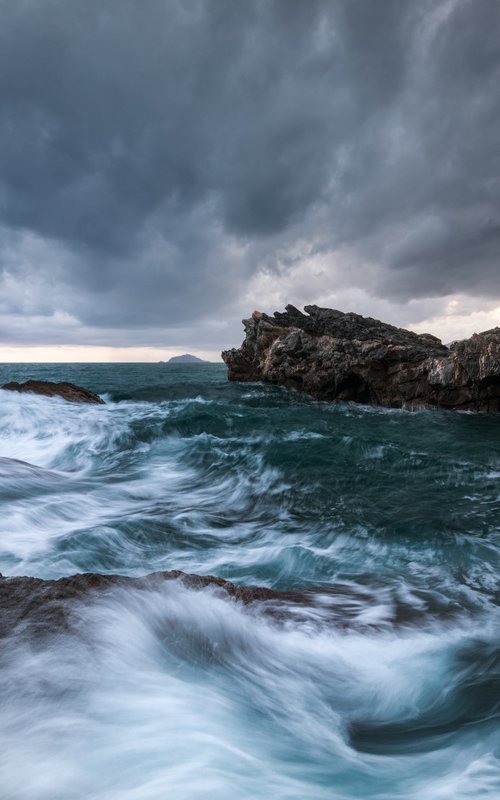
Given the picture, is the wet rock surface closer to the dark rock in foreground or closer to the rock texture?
the rock texture

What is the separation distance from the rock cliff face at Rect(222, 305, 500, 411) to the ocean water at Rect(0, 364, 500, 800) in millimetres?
12676


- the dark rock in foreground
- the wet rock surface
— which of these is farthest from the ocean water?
the dark rock in foreground

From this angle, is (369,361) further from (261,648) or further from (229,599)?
(261,648)

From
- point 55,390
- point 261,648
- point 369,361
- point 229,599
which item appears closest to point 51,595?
point 229,599

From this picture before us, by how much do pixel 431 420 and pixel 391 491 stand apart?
1125 centimetres

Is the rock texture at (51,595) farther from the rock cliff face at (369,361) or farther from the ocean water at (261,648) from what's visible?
Answer: the rock cliff face at (369,361)

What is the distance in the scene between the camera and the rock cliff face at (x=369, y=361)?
66.8 ft

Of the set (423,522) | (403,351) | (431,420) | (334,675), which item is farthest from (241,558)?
(403,351)

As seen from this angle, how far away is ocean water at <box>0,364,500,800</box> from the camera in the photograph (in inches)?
82.1

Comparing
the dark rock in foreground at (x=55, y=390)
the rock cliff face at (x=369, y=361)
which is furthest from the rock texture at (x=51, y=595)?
the rock cliff face at (x=369, y=361)

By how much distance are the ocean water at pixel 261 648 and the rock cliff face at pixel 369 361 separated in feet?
41.6

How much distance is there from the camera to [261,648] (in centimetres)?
322

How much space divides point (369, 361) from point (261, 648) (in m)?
23.4

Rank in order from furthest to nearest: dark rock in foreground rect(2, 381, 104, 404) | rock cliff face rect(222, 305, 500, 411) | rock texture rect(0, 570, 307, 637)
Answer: dark rock in foreground rect(2, 381, 104, 404) → rock cliff face rect(222, 305, 500, 411) → rock texture rect(0, 570, 307, 637)
